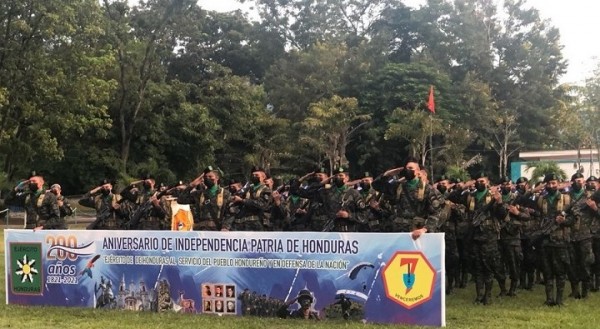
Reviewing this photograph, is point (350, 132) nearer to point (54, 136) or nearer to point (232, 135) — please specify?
point (232, 135)

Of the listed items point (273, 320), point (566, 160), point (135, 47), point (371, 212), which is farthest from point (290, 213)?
point (566, 160)

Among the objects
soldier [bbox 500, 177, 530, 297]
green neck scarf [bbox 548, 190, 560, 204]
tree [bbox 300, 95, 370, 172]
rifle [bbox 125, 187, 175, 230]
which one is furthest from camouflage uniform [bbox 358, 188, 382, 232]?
tree [bbox 300, 95, 370, 172]

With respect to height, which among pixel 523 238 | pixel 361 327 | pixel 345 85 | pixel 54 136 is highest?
pixel 345 85

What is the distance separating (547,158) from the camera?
38.8 metres

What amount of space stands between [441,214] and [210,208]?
354 cm

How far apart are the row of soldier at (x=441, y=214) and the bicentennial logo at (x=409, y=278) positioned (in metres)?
0.89

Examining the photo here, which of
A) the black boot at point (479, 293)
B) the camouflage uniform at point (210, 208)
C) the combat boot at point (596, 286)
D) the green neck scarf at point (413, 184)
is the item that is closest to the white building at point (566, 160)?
the combat boot at point (596, 286)

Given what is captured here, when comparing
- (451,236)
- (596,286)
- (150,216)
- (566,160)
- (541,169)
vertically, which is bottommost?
(596,286)

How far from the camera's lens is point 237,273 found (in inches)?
322

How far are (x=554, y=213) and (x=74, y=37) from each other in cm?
2697

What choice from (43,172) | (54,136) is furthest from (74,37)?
(43,172)

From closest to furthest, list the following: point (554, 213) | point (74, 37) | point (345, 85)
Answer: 1. point (554, 213)
2. point (74, 37)
3. point (345, 85)

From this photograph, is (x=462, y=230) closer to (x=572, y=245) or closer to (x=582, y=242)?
(x=572, y=245)

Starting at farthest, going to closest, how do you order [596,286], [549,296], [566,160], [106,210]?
[566,160] → [106,210] → [596,286] → [549,296]
